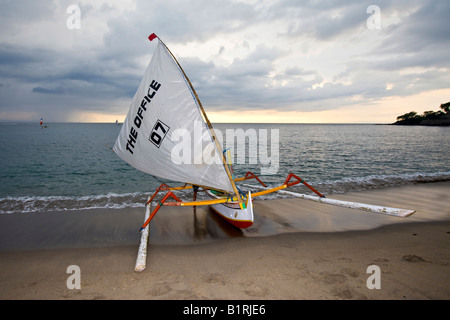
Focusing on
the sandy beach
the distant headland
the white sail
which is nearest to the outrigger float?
the white sail

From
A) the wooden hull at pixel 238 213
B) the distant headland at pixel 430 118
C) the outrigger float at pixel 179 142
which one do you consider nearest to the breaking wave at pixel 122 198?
the wooden hull at pixel 238 213

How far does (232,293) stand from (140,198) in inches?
352

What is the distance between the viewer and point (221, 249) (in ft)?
19.6

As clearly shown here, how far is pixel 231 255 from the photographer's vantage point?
560cm

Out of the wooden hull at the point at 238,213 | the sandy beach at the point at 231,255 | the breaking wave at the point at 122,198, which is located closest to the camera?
the sandy beach at the point at 231,255

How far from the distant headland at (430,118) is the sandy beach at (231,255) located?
153922 millimetres

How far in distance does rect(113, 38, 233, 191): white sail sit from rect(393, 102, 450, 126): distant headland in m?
159

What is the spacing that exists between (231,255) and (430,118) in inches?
6895

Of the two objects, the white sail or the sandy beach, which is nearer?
the sandy beach

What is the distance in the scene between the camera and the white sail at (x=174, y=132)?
6129mm

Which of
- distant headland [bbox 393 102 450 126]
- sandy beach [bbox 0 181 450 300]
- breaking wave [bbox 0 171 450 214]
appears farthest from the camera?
distant headland [bbox 393 102 450 126]

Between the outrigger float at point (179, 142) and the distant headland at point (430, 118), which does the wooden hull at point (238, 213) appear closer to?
the outrigger float at point (179, 142)

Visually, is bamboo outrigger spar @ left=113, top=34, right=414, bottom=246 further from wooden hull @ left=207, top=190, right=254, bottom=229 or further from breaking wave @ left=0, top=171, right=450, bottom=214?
breaking wave @ left=0, top=171, right=450, bottom=214

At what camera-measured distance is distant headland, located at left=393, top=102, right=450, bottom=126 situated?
117 metres
